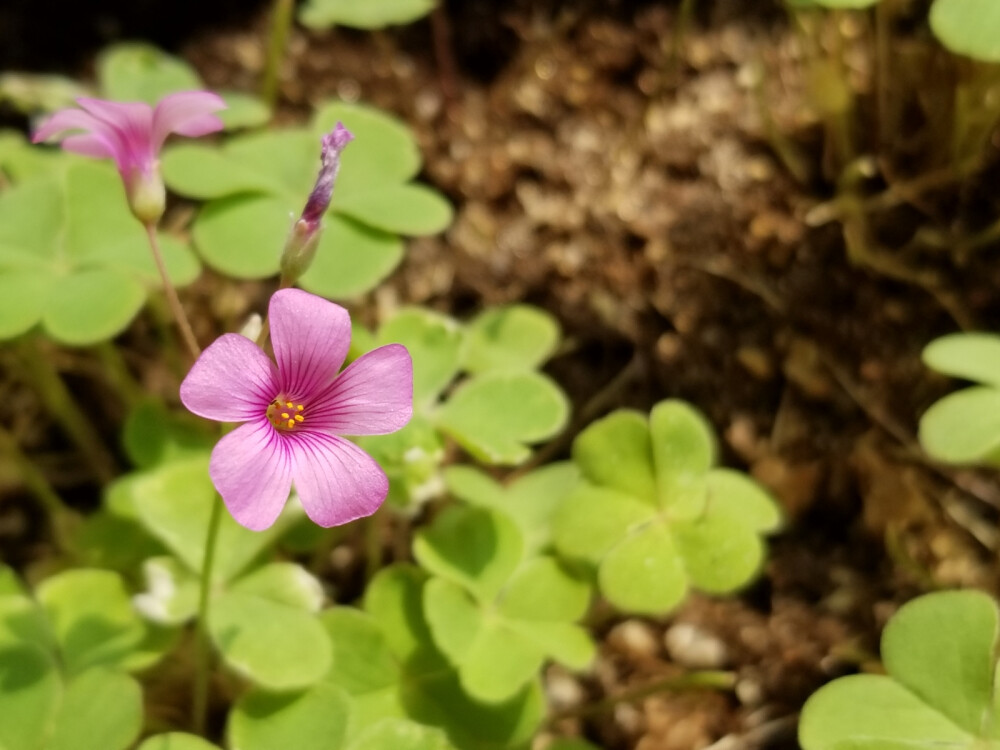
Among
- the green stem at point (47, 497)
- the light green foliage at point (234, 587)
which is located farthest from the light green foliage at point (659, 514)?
the green stem at point (47, 497)

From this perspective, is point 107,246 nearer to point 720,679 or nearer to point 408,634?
point 408,634

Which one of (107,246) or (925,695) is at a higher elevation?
(107,246)

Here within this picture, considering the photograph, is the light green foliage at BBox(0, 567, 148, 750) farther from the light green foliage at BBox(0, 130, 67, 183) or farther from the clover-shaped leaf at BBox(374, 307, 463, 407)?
the light green foliage at BBox(0, 130, 67, 183)

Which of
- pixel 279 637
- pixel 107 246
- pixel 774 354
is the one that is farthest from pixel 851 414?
pixel 107 246

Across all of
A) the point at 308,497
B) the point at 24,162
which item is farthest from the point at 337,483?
the point at 24,162

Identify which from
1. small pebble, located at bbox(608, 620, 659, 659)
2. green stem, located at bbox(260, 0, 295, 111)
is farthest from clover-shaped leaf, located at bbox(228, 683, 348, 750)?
green stem, located at bbox(260, 0, 295, 111)

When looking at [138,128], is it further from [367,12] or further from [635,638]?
[635,638]
